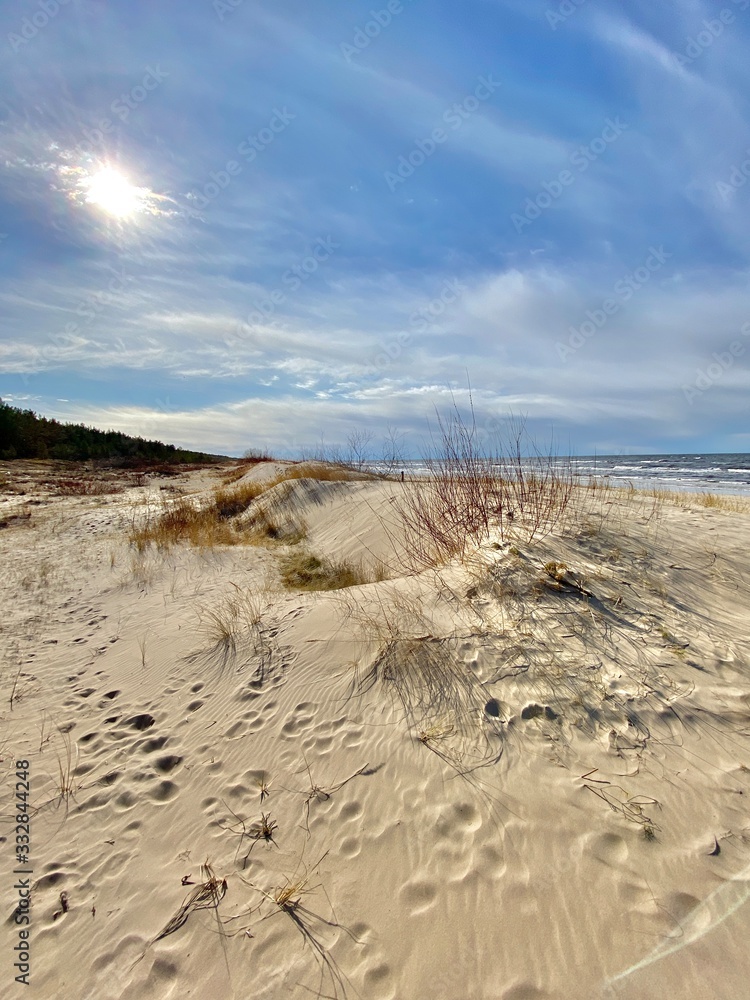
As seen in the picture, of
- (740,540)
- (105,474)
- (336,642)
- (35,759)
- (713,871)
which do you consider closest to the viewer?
(713,871)

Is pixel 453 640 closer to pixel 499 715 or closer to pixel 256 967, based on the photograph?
pixel 499 715

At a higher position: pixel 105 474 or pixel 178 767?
pixel 105 474

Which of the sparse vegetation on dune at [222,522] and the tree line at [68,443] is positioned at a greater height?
the tree line at [68,443]

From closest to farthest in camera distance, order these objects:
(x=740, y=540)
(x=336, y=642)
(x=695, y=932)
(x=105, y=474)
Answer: (x=695, y=932), (x=336, y=642), (x=740, y=540), (x=105, y=474)

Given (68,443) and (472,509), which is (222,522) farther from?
(68,443)

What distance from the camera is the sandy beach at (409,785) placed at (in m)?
1.79

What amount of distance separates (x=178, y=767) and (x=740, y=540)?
6.86 meters

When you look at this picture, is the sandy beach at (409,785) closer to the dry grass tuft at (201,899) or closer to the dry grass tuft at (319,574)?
the dry grass tuft at (201,899)

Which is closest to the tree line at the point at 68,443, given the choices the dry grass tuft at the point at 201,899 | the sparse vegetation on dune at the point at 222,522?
the sparse vegetation on dune at the point at 222,522

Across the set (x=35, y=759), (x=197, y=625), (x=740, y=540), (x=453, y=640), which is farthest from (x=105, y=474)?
(x=740, y=540)

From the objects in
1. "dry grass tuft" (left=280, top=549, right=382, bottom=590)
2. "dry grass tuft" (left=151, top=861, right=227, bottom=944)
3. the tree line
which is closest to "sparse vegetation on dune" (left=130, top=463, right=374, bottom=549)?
"dry grass tuft" (left=280, top=549, right=382, bottom=590)

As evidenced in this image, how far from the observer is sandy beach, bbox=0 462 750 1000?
5.88 feet

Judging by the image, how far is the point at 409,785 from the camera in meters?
2.56

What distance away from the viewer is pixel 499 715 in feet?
9.67
